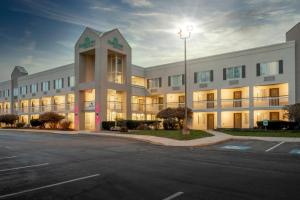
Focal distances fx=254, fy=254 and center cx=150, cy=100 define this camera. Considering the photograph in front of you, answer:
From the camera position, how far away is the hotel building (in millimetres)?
29438

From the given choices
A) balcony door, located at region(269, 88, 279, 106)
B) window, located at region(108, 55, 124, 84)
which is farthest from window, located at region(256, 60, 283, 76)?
window, located at region(108, 55, 124, 84)

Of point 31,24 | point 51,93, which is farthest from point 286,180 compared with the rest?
point 51,93

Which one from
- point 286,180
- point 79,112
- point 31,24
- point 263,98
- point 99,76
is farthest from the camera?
point 79,112

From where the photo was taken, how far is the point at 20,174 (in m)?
7.93

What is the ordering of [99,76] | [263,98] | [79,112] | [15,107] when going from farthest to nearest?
[15,107] < [79,112] < [99,76] < [263,98]

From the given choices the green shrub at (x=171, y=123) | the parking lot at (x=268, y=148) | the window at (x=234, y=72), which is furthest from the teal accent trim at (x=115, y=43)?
the parking lot at (x=268, y=148)

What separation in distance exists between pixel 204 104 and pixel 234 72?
592 centimetres

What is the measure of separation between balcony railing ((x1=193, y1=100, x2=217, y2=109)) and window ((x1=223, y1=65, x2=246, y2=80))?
3774 mm

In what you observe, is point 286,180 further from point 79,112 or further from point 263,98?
point 79,112

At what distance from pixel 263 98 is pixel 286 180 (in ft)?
83.3

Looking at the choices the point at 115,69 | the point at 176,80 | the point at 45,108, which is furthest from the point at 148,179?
the point at 45,108

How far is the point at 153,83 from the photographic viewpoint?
40.7 meters

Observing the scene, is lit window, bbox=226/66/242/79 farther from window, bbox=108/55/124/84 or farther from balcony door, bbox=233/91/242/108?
window, bbox=108/55/124/84

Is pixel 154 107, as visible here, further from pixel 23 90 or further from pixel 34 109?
pixel 23 90
